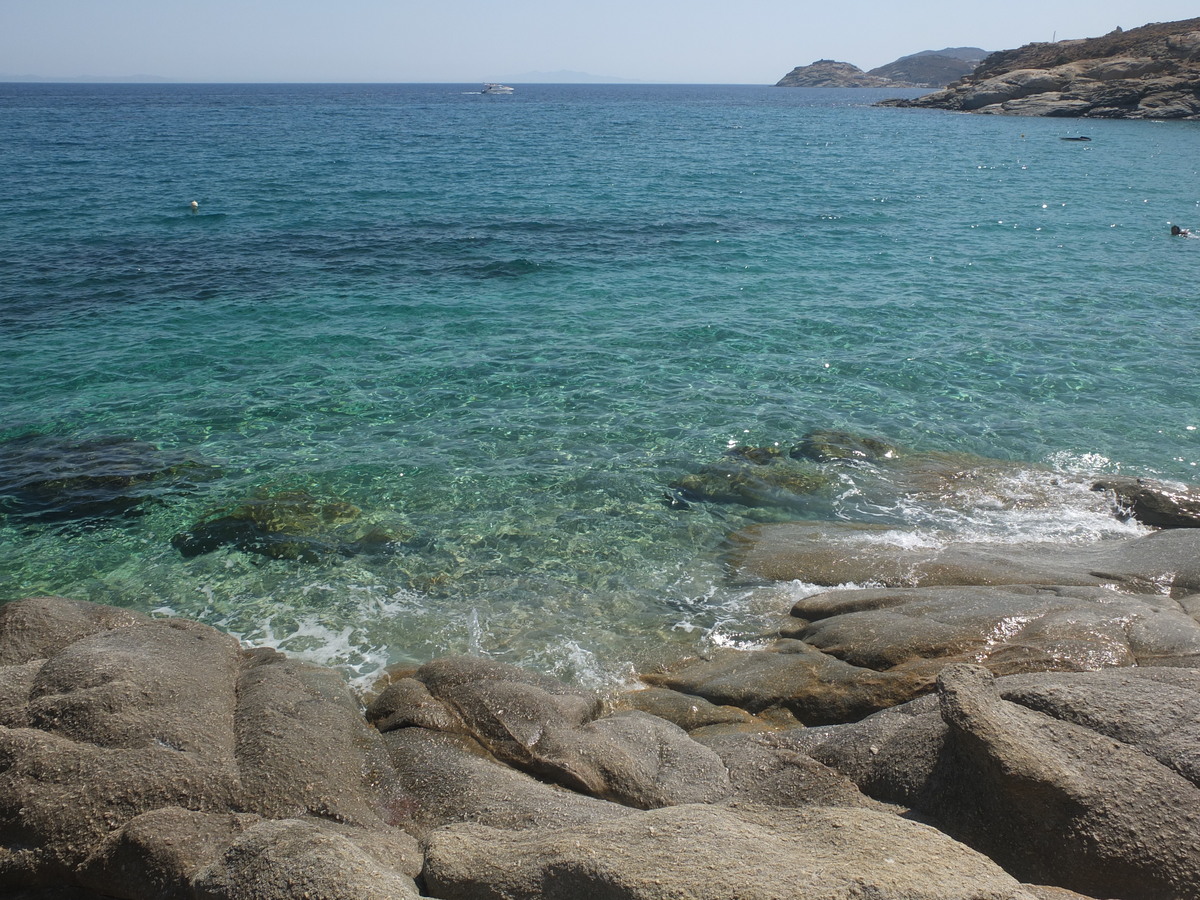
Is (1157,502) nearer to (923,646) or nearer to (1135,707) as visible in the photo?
(923,646)

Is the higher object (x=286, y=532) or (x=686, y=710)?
(x=286, y=532)

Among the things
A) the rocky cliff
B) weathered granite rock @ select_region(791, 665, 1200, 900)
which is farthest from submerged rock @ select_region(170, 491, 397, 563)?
the rocky cliff

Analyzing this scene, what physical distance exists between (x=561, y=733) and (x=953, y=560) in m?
6.26

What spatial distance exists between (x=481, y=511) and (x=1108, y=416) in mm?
12850

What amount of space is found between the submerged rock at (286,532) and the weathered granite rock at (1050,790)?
8.53m

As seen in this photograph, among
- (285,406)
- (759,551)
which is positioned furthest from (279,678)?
(285,406)

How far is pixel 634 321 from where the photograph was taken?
74.1 ft

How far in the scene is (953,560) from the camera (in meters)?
10.6

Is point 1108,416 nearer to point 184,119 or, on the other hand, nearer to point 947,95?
point 184,119

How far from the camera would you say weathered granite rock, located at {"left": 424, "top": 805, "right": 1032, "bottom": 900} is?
4.03 meters

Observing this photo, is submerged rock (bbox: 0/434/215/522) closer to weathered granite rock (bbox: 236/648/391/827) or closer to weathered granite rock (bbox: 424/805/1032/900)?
weathered granite rock (bbox: 236/648/391/827)

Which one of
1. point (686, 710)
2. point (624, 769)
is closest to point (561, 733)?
point (624, 769)

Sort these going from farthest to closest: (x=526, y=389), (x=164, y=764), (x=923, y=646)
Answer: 1. (x=526, y=389)
2. (x=923, y=646)
3. (x=164, y=764)

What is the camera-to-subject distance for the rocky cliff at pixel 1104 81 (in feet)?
284
